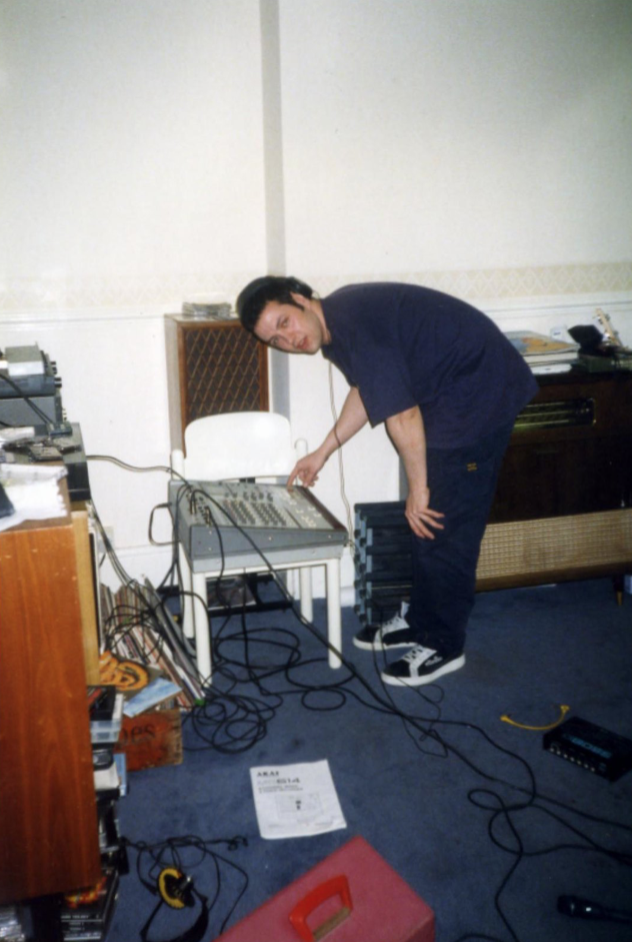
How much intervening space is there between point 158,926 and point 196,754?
1.82ft

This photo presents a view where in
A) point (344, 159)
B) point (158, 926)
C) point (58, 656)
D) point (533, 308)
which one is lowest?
point (158, 926)

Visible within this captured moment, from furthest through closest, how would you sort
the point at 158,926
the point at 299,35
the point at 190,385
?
the point at 190,385
the point at 299,35
the point at 158,926

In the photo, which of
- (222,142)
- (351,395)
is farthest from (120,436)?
(222,142)

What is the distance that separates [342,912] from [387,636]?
134 centimetres

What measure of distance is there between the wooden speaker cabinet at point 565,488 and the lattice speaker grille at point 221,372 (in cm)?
95

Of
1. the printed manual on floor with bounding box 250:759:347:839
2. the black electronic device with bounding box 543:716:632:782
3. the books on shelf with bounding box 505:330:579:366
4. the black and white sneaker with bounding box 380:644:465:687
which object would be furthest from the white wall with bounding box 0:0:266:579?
the black electronic device with bounding box 543:716:632:782

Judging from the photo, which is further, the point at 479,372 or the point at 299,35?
the point at 299,35

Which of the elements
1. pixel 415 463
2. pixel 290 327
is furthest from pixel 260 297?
pixel 415 463

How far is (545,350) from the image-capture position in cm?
263

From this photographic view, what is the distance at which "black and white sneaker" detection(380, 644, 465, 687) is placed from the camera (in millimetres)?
2363

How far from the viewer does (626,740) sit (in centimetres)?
203

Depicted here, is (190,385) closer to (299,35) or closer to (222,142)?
(222,142)

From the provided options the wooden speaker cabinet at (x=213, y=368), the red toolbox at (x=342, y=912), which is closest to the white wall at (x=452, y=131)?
the wooden speaker cabinet at (x=213, y=368)

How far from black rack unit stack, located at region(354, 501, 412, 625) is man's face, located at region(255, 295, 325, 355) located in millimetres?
794
